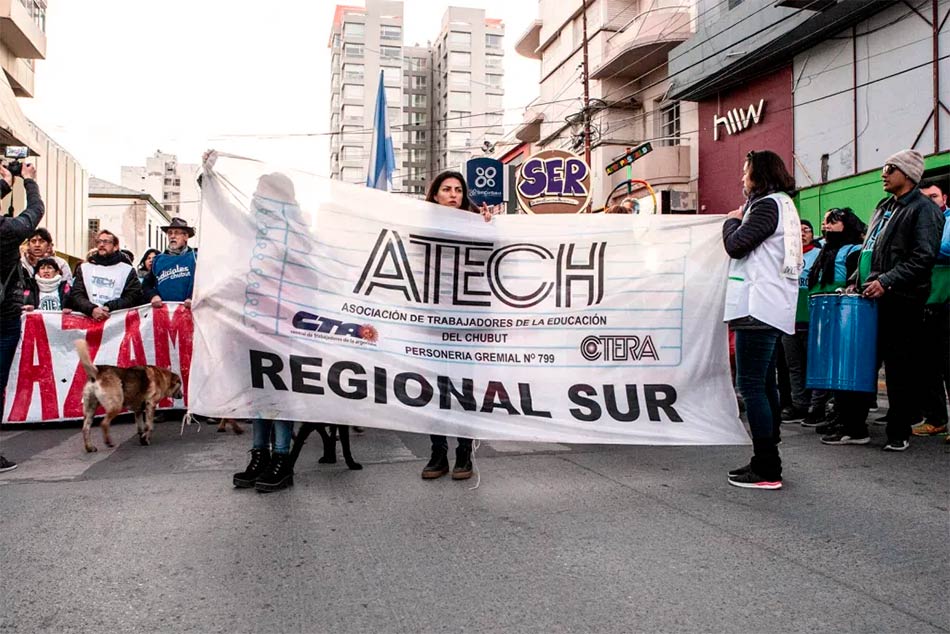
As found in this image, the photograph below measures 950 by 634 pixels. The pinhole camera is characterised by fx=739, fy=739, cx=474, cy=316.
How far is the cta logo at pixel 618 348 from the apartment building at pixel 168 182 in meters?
91.7

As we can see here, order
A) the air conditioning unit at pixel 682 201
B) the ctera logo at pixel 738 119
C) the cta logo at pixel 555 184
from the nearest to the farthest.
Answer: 1. the cta logo at pixel 555 184
2. the ctera logo at pixel 738 119
3. the air conditioning unit at pixel 682 201

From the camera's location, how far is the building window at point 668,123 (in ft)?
83.0

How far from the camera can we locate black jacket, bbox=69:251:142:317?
7.74 metres

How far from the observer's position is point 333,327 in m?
4.56

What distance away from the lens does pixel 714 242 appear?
5.00 metres

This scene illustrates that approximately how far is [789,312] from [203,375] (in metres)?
3.56

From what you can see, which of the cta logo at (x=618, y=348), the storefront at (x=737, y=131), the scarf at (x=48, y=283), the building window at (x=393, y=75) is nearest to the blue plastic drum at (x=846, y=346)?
the cta logo at (x=618, y=348)

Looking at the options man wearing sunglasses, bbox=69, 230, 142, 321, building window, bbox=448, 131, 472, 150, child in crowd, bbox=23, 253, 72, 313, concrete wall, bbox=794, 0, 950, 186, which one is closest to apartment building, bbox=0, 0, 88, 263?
child in crowd, bbox=23, 253, 72, 313

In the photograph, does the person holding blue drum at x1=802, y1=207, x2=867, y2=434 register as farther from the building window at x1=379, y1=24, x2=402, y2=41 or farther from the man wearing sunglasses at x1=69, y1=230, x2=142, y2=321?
the building window at x1=379, y1=24, x2=402, y2=41

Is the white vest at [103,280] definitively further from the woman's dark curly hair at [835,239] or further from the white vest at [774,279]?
the woman's dark curly hair at [835,239]

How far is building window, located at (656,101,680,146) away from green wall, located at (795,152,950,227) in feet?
23.9

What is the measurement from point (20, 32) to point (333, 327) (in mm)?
30686

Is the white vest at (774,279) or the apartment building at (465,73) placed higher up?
the apartment building at (465,73)

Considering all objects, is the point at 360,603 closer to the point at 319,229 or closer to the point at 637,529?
the point at 637,529
